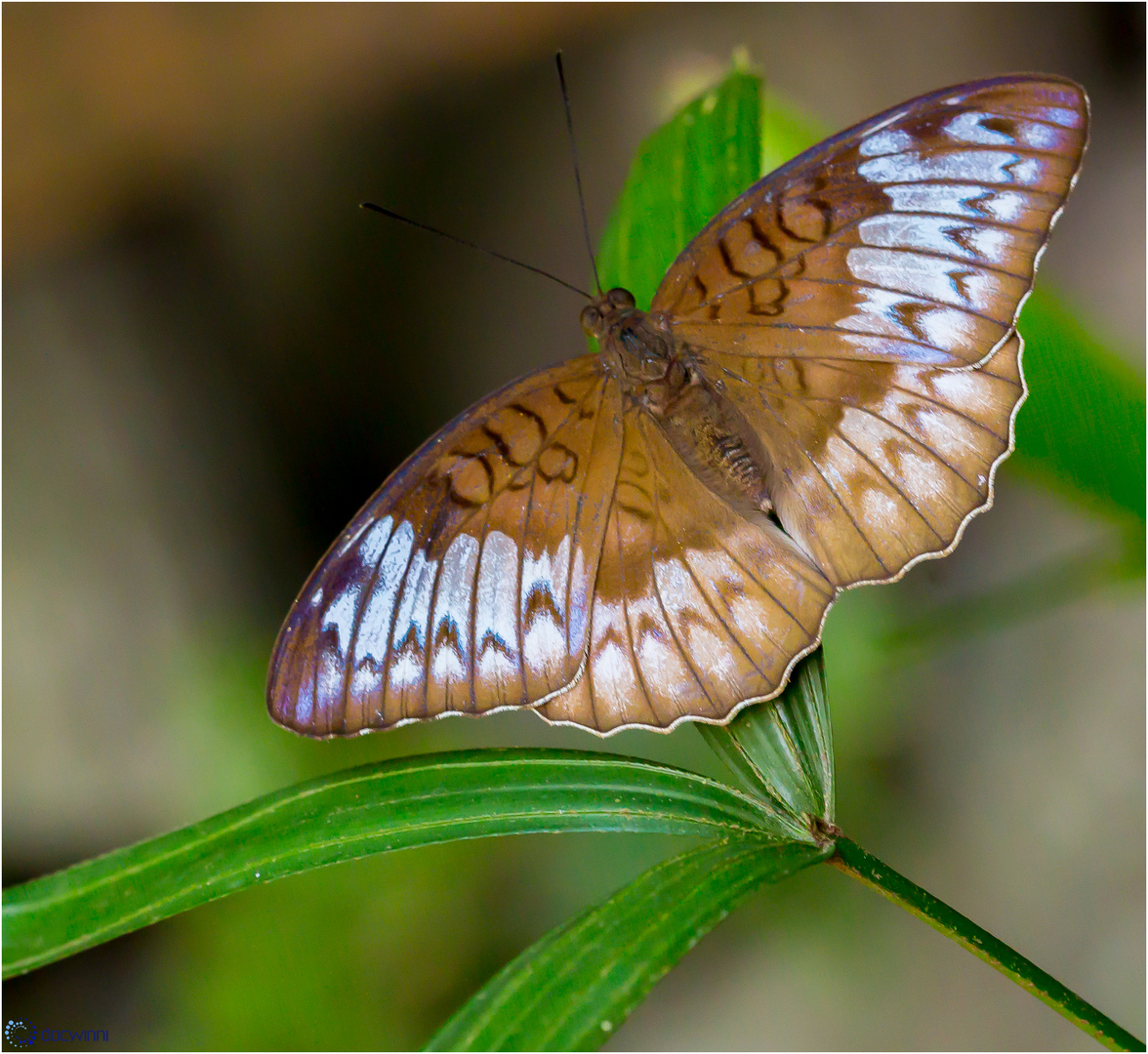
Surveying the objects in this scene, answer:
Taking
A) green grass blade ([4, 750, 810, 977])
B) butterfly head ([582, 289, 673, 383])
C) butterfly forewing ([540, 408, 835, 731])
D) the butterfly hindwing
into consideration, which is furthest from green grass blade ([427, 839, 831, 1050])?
butterfly head ([582, 289, 673, 383])

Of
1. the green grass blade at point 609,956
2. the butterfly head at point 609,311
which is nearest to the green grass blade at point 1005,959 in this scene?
the green grass blade at point 609,956

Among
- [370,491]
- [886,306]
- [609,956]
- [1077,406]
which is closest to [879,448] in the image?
[886,306]

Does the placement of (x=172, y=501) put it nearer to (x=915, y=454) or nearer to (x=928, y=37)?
(x=915, y=454)

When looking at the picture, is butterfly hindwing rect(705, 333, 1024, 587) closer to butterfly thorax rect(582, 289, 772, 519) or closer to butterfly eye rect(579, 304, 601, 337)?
butterfly thorax rect(582, 289, 772, 519)

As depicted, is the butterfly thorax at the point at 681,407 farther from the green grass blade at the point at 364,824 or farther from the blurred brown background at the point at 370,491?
the blurred brown background at the point at 370,491

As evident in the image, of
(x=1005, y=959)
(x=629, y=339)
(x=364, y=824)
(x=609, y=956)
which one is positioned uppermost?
(x=629, y=339)

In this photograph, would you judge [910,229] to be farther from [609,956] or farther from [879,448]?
[609,956]
